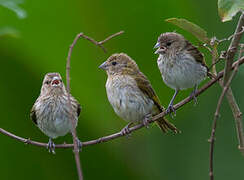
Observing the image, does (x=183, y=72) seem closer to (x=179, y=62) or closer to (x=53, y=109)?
(x=179, y=62)

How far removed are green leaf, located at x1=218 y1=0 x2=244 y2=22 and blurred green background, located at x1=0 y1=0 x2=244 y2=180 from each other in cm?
181

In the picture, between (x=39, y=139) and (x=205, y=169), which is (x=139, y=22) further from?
(x=205, y=169)

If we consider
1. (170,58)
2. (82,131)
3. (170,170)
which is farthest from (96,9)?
(170,170)

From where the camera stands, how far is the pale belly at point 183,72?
393 cm

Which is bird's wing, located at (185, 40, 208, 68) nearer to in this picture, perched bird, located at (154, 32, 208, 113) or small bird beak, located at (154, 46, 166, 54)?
perched bird, located at (154, 32, 208, 113)

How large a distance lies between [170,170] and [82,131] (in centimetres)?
149

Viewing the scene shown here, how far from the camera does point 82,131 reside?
14.8 feet

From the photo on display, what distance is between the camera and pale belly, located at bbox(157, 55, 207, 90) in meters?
3.93

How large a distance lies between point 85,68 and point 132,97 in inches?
18.2

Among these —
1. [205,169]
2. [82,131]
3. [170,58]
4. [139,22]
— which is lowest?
[205,169]

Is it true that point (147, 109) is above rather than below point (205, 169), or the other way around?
above

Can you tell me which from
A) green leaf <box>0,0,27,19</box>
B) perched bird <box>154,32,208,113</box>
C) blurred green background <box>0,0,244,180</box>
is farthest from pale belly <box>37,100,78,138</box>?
green leaf <box>0,0,27,19</box>

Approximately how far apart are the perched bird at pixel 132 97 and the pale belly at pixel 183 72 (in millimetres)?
304

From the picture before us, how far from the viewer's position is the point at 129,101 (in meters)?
4.27
